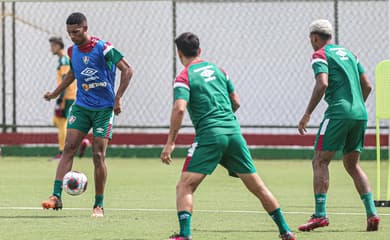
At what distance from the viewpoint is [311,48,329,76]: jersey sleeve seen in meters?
11.1

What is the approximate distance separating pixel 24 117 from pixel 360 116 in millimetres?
13541

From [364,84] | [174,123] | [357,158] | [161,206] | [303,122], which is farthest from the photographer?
[161,206]

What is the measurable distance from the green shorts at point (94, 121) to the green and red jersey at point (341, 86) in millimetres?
2660

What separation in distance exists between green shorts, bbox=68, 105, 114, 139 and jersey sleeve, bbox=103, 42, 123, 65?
56 cm

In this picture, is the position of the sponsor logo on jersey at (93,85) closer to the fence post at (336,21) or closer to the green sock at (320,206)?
the green sock at (320,206)

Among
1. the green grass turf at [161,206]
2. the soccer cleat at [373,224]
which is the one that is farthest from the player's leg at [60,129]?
the soccer cleat at [373,224]

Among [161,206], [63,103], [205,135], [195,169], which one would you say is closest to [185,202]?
[195,169]

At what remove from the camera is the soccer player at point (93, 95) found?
12625mm

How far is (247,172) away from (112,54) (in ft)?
10.8

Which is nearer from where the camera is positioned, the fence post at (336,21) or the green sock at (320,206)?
the green sock at (320,206)

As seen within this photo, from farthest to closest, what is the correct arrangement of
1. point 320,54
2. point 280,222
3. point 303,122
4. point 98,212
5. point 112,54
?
1. point 112,54
2. point 98,212
3. point 320,54
4. point 303,122
5. point 280,222

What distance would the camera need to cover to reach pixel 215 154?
385 inches

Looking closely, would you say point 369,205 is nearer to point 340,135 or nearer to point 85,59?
point 340,135

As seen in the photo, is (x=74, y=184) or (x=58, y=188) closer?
(x=74, y=184)
